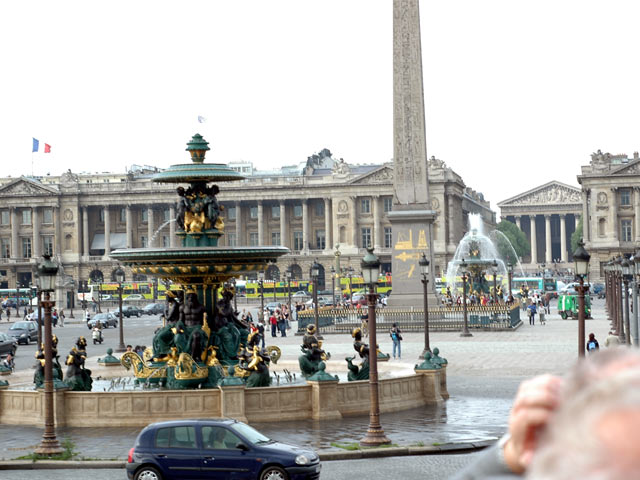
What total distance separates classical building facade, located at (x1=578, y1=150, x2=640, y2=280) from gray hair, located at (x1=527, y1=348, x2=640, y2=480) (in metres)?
132

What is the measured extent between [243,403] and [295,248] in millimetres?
130465

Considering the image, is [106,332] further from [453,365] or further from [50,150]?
[50,150]

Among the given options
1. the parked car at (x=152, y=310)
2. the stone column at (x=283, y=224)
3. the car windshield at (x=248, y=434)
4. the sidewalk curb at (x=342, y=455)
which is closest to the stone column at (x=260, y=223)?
the stone column at (x=283, y=224)

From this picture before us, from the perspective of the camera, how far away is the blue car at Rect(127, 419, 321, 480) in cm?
1430

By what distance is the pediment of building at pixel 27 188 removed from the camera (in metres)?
147

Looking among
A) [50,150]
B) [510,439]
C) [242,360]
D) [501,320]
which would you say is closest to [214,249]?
[242,360]

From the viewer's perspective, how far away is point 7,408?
910 inches

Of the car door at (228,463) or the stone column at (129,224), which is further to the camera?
the stone column at (129,224)

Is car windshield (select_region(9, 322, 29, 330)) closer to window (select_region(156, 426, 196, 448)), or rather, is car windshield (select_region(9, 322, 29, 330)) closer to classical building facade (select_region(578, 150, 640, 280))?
window (select_region(156, 426, 196, 448))

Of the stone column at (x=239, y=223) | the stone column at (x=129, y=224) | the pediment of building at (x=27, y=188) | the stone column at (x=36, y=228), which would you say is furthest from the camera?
the stone column at (x=129, y=224)

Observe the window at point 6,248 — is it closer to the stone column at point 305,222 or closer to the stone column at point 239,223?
the stone column at point 239,223

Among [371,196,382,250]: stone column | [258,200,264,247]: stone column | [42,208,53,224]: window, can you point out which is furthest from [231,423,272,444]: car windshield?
[42,208,53,224]: window

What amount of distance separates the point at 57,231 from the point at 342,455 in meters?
136

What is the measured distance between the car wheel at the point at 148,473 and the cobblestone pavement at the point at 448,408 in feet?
11.2
